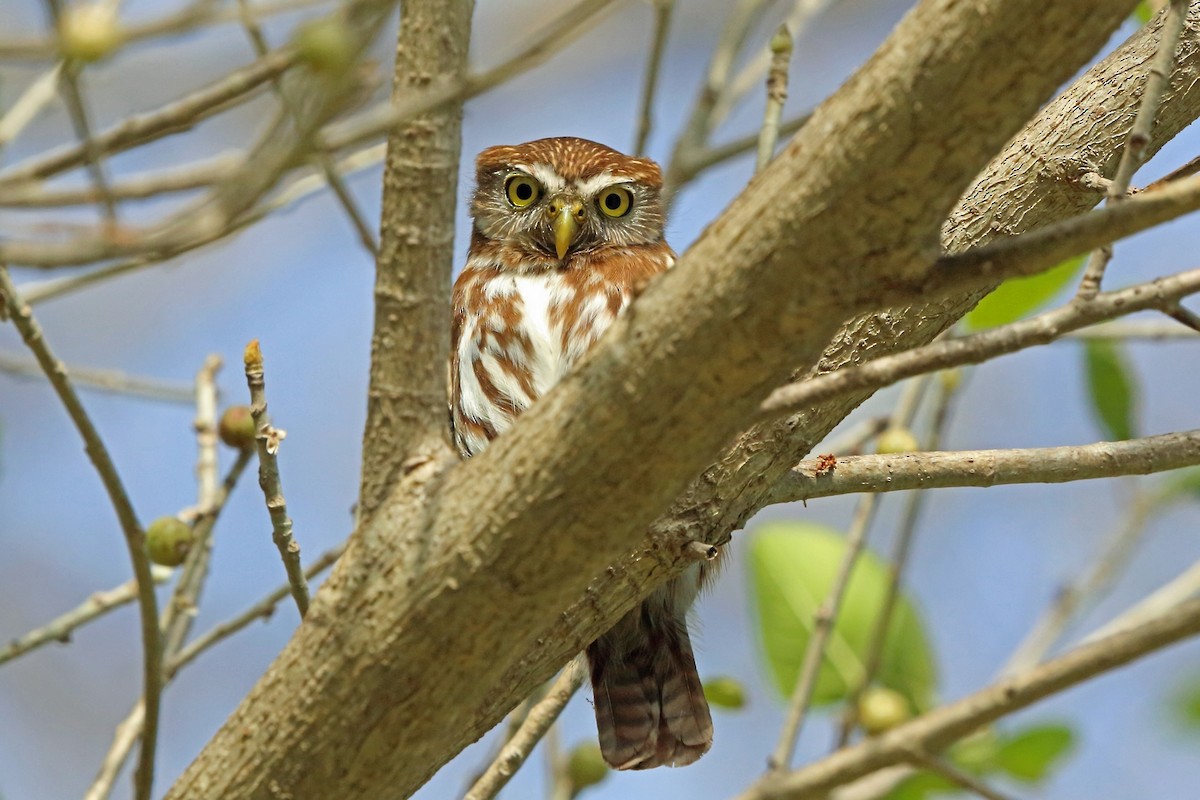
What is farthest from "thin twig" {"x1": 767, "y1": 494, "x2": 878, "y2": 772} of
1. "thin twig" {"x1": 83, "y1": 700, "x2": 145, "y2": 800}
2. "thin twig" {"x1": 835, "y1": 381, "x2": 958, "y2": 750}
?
"thin twig" {"x1": 83, "y1": 700, "x2": 145, "y2": 800}

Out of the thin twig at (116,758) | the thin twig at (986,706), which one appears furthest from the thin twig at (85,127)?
the thin twig at (116,758)

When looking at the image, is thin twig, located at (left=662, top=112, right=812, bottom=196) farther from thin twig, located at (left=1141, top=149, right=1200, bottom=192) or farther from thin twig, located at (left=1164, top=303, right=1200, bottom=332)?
thin twig, located at (left=1164, top=303, right=1200, bottom=332)

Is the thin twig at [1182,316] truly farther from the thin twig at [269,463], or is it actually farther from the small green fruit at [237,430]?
the small green fruit at [237,430]

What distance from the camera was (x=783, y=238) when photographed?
2164 mm

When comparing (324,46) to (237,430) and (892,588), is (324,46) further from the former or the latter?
(892,588)

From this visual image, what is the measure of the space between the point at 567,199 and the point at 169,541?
6.87 feet

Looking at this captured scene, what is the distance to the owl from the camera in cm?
424

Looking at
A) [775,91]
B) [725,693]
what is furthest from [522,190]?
[725,693]

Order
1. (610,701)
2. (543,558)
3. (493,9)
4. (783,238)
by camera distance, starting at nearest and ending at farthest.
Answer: (783,238), (543,558), (610,701), (493,9)

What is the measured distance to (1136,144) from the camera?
2.40 m

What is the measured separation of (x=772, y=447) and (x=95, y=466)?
56.8 inches

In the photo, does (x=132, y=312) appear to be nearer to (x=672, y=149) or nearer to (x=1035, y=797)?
(x=672, y=149)

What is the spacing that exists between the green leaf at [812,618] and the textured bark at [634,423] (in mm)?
2081

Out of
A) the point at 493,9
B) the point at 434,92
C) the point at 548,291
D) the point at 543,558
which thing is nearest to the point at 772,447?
the point at 543,558
